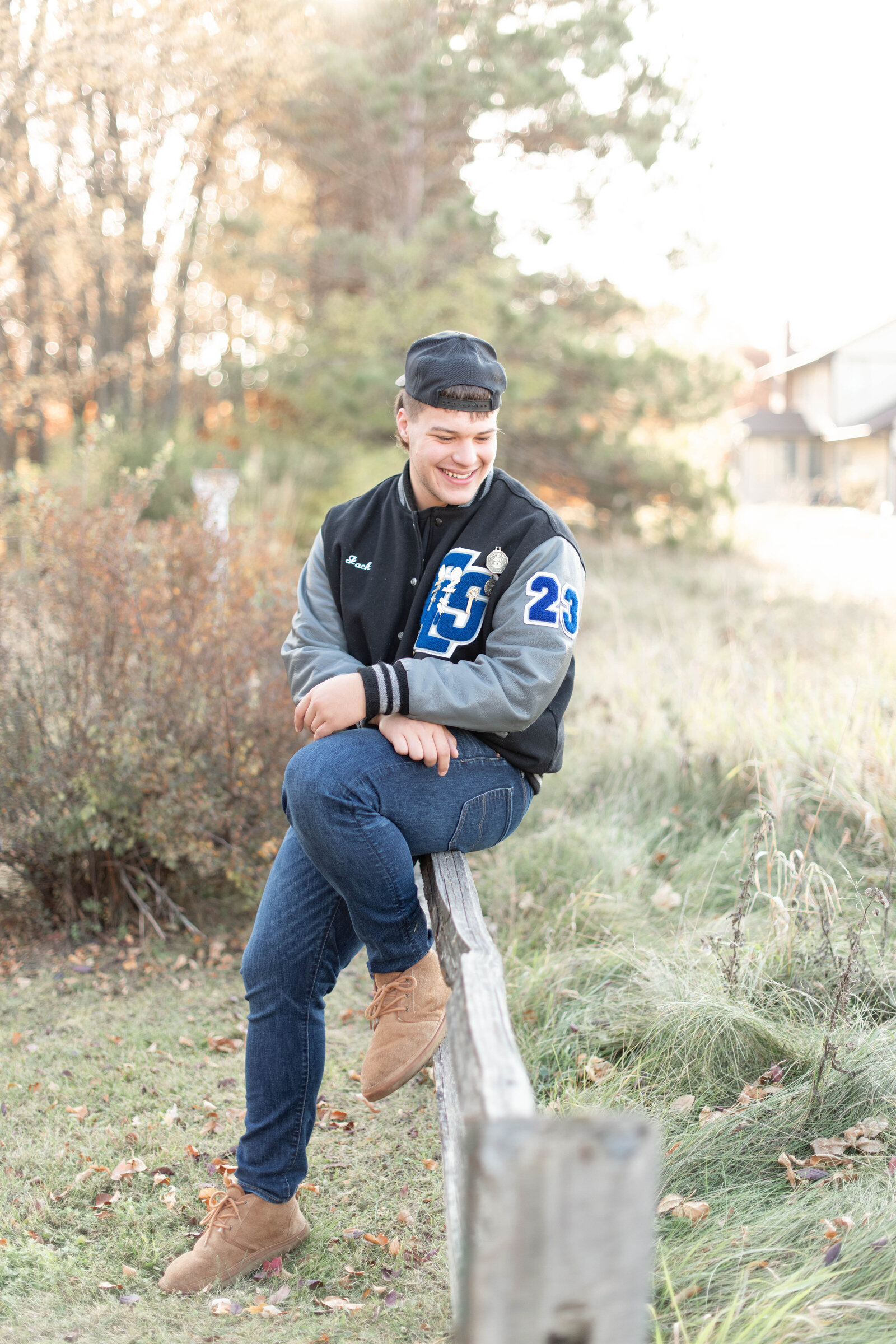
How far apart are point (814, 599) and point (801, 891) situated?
7.31m

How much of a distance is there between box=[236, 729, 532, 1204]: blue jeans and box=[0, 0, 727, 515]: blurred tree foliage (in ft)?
31.0

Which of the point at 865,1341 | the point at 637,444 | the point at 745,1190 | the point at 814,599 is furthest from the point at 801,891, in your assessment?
the point at 637,444

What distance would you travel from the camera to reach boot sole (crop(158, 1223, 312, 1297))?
8.70 feet

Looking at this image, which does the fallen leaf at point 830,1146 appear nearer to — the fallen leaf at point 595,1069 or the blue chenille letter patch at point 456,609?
the fallen leaf at point 595,1069

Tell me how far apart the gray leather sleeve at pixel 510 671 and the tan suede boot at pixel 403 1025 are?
0.62 meters

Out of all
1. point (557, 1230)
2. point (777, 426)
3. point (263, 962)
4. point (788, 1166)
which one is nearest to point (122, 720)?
point (263, 962)

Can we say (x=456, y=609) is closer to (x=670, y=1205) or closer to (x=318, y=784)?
(x=318, y=784)

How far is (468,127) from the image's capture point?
14281 millimetres

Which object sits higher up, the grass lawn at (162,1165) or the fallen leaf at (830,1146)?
the fallen leaf at (830,1146)

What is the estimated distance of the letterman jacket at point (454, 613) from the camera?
2.55m

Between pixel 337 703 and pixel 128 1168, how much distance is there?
5.47ft

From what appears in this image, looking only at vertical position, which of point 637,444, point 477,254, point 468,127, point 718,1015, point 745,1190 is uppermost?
point 468,127

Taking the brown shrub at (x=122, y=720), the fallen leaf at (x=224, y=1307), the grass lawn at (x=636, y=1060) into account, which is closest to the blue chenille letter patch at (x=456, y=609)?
the grass lawn at (x=636, y=1060)

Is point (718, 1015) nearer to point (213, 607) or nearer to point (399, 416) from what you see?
point (399, 416)
